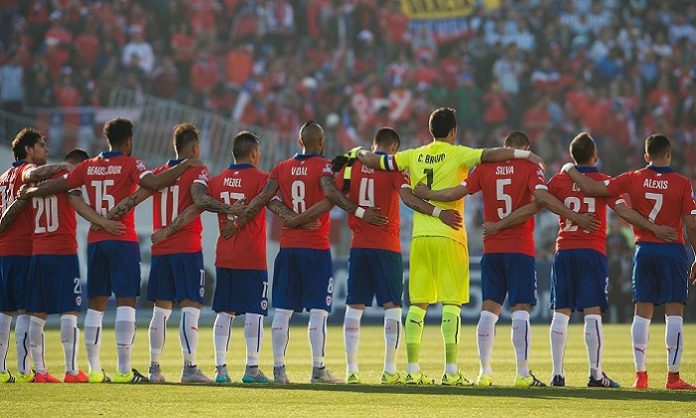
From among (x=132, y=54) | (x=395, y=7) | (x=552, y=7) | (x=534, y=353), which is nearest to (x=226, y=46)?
(x=132, y=54)

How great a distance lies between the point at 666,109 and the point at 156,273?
20.3m

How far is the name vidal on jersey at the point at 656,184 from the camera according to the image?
37.3 feet

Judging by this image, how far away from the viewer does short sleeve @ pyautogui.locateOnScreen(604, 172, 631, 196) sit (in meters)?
11.3

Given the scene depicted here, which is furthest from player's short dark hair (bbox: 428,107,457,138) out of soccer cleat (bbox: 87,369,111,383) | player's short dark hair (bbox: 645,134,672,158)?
soccer cleat (bbox: 87,369,111,383)

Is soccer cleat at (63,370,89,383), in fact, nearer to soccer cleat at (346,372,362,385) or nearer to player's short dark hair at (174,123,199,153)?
player's short dark hair at (174,123,199,153)

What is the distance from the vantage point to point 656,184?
11.4m

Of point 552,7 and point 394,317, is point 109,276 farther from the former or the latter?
point 552,7

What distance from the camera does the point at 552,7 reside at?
31.8 metres

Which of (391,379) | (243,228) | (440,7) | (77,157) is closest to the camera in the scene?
(391,379)

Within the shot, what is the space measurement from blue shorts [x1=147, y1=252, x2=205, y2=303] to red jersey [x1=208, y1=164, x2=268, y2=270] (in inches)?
11.1

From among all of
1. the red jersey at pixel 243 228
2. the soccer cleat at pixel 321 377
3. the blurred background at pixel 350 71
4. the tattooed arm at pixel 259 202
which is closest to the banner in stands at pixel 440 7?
the blurred background at pixel 350 71

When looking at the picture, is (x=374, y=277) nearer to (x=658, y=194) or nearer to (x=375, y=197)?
(x=375, y=197)

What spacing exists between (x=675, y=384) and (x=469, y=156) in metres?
2.67

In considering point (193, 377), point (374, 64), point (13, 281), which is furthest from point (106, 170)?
point (374, 64)
